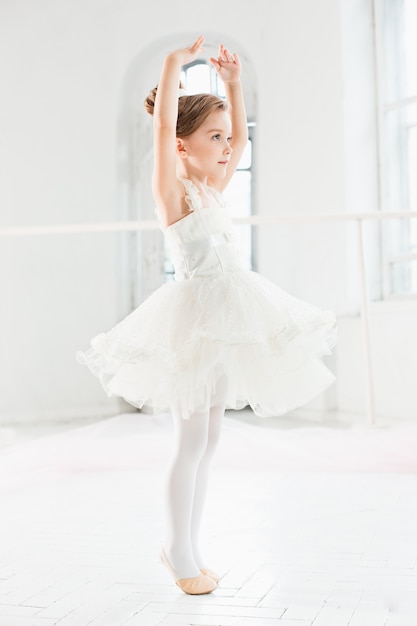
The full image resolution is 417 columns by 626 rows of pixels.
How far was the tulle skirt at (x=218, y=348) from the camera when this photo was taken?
4.57 ft

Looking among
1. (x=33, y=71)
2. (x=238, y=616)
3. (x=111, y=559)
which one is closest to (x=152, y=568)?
(x=111, y=559)

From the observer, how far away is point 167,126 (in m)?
1.47

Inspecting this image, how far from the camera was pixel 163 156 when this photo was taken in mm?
1481

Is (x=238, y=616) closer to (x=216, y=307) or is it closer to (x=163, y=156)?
(x=216, y=307)

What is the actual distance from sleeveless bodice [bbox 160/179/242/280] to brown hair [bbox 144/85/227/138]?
0.11m

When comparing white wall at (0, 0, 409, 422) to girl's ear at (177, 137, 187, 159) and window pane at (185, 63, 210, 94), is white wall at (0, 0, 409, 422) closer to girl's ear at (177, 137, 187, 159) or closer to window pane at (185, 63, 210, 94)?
window pane at (185, 63, 210, 94)

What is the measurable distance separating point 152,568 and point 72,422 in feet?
9.08

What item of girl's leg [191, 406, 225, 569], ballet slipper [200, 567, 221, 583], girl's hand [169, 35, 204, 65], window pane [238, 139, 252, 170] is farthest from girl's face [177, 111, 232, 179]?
window pane [238, 139, 252, 170]

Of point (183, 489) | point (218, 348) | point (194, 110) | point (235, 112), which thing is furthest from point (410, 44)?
point (183, 489)

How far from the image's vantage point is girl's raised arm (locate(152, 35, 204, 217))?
148 centimetres

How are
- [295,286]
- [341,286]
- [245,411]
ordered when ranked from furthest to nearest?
[245,411], [295,286], [341,286]

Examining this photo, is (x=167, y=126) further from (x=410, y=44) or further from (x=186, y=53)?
(x=410, y=44)

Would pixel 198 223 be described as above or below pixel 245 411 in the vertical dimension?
above

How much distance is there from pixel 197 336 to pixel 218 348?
46mm
